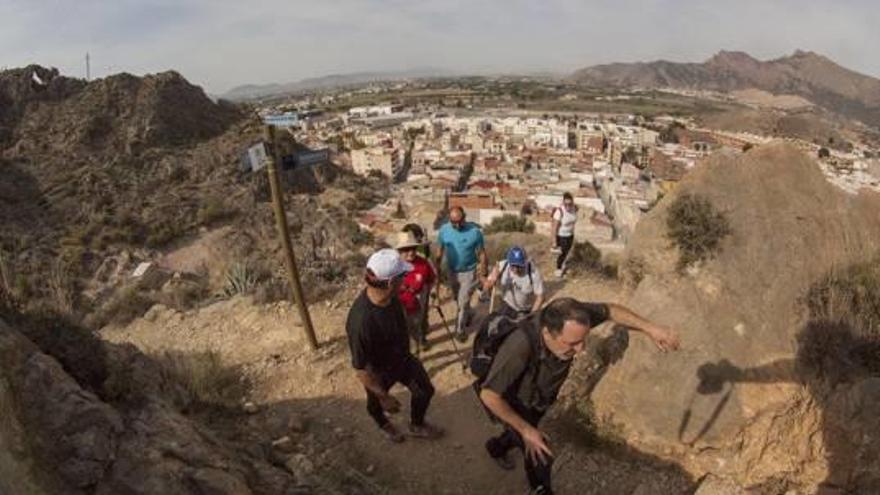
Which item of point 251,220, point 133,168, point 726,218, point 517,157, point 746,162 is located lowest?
point 517,157

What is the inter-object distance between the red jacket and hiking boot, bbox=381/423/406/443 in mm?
1114

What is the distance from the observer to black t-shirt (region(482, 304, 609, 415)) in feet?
11.1

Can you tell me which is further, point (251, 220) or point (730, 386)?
point (251, 220)

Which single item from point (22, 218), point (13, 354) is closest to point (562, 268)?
point (13, 354)

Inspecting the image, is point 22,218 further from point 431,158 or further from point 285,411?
point 431,158

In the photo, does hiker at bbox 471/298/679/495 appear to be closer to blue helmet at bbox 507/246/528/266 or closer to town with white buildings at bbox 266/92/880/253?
blue helmet at bbox 507/246/528/266

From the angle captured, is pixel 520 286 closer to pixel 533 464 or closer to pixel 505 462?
pixel 505 462

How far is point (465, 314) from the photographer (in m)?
6.64

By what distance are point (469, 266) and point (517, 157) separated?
68.4 meters

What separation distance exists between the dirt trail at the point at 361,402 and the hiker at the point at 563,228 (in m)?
0.44

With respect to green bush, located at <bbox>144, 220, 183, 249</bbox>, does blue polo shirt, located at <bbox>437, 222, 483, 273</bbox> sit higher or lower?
higher

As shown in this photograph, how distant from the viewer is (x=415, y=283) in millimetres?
5691

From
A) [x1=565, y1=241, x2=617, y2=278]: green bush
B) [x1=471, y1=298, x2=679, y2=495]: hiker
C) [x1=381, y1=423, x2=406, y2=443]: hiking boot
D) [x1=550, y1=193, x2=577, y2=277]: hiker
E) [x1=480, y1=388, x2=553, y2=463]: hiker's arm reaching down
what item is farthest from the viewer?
[x1=565, y1=241, x2=617, y2=278]: green bush

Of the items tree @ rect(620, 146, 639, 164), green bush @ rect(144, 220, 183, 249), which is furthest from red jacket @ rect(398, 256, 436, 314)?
tree @ rect(620, 146, 639, 164)
